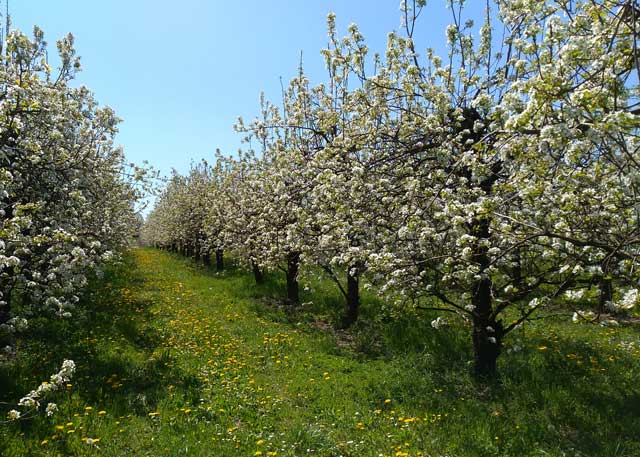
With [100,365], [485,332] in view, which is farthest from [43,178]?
[485,332]

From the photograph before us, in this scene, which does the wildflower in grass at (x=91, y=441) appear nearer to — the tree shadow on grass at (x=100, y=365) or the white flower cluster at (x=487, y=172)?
the tree shadow on grass at (x=100, y=365)

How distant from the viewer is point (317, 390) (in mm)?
8758

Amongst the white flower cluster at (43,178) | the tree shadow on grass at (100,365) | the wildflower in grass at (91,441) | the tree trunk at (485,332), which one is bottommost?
the wildflower in grass at (91,441)

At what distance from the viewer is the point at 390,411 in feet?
25.4

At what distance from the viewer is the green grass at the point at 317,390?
21.2 feet

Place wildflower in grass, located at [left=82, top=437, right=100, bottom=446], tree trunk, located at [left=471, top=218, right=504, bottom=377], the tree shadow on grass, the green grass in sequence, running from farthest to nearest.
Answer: tree trunk, located at [left=471, top=218, right=504, bottom=377]
the tree shadow on grass
the green grass
wildflower in grass, located at [left=82, top=437, right=100, bottom=446]

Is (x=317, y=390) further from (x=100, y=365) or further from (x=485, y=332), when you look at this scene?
(x=100, y=365)

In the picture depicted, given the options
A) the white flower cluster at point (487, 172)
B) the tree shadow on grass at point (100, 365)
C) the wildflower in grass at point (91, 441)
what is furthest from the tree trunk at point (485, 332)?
the wildflower in grass at point (91, 441)

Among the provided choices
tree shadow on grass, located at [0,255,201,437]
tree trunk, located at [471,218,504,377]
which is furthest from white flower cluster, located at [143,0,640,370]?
tree shadow on grass, located at [0,255,201,437]

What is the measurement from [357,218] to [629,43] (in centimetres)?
547

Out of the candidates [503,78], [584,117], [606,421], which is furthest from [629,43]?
[606,421]

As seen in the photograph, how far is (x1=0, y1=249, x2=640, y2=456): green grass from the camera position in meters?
6.46

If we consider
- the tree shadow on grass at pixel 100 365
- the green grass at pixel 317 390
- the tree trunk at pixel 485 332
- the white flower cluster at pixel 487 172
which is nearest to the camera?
the white flower cluster at pixel 487 172

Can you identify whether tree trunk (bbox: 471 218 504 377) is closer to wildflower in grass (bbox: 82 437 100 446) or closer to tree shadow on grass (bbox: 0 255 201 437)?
tree shadow on grass (bbox: 0 255 201 437)
